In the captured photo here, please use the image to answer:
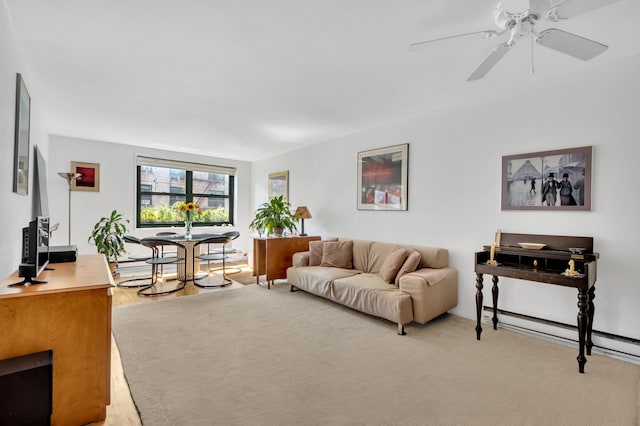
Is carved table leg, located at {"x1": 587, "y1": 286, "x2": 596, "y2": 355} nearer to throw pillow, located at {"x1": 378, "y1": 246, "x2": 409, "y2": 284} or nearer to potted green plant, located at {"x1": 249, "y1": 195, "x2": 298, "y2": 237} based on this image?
throw pillow, located at {"x1": 378, "y1": 246, "x2": 409, "y2": 284}

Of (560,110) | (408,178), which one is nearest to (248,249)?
(408,178)

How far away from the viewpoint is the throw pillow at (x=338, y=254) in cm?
450

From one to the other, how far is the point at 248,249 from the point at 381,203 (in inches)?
166

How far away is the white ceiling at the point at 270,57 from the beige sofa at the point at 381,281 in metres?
1.84

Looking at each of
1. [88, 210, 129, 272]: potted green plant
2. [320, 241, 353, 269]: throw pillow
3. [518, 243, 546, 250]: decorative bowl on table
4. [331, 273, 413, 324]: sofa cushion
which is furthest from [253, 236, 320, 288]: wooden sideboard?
[518, 243, 546, 250]: decorative bowl on table

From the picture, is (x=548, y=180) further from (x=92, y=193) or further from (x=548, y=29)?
(x=92, y=193)

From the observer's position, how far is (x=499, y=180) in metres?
3.27

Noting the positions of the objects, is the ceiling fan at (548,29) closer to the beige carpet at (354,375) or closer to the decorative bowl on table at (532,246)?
the decorative bowl on table at (532,246)

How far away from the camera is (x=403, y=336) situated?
3043 millimetres

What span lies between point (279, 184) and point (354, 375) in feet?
15.7

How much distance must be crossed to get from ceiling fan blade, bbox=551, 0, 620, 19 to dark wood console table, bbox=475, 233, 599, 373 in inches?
68.6

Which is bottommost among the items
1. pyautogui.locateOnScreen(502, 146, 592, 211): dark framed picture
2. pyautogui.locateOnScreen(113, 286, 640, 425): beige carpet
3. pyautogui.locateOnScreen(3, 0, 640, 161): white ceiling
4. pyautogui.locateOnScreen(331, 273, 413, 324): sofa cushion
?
pyautogui.locateOnScreen(113, 286, 640, 425): beige carpet

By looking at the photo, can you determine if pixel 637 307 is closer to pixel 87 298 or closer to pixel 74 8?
pixel 87 298

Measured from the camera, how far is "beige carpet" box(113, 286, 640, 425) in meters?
1.86
